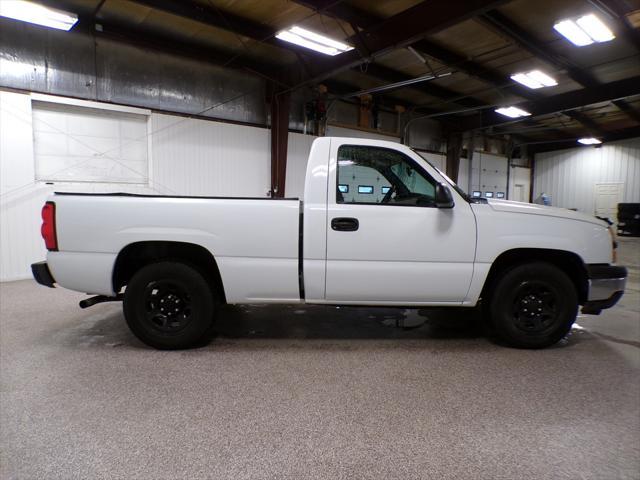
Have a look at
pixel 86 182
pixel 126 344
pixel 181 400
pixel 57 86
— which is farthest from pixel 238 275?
pixel 57 86

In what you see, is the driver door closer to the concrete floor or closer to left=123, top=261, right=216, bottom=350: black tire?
the concrete floor

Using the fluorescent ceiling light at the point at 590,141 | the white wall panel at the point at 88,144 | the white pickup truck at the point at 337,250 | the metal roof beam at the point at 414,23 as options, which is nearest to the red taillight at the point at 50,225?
the white pickup truck at the point at 337,250

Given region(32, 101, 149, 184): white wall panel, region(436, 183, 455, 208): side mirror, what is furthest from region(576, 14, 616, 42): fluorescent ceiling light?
region(32, 101, 149, 184): white wall panel

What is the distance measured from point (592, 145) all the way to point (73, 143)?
21078mm

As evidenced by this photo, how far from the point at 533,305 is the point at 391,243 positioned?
1.46 meters

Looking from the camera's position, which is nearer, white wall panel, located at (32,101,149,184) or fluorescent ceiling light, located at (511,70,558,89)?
white wall panel, located at (32,101,149,184)

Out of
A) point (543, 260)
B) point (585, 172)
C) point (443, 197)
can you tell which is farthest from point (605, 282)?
point (585, 172)

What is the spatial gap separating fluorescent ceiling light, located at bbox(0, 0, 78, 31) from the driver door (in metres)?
5.47

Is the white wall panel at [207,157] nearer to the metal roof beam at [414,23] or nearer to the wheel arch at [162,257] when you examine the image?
the metal roof beam at [414,23]

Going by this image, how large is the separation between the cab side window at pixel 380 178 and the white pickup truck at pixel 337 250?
0.04 feet

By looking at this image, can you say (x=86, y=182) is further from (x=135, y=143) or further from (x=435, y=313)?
(x=435, y=313)

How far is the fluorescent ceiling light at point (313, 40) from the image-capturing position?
6672 mm

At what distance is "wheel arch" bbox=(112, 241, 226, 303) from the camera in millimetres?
3264

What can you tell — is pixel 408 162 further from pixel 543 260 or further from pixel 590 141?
pixel 590 141
